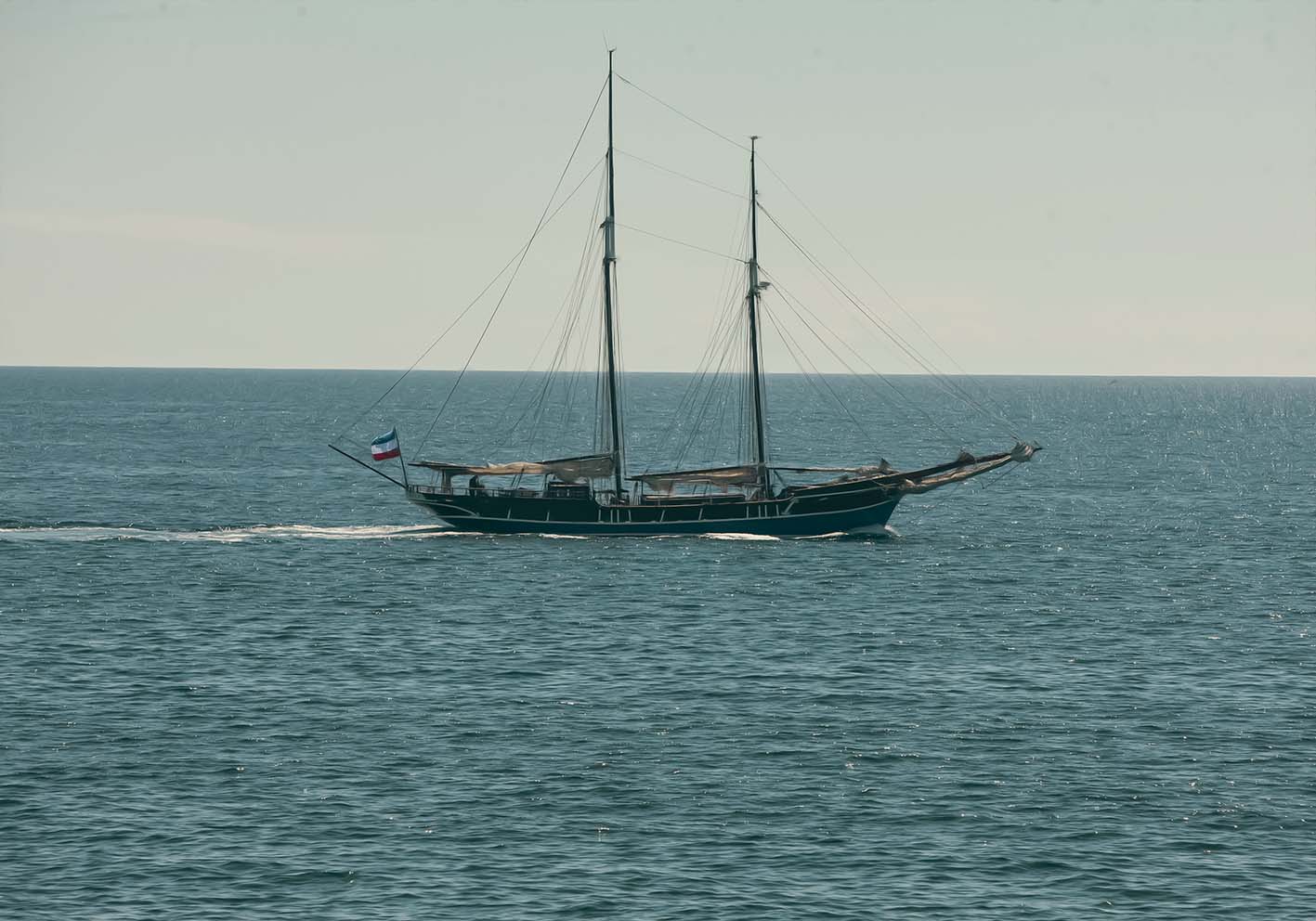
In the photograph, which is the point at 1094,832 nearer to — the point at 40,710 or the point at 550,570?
the point at 40,710

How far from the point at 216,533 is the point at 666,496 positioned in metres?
25.4

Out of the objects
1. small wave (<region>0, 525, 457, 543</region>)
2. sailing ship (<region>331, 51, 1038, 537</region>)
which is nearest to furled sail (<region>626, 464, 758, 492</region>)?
sailing ship (<region>331, 51, 1038, 537</region>)

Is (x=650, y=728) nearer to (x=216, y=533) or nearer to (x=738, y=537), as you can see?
(x=738, y=537)

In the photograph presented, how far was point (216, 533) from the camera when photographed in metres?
88.7

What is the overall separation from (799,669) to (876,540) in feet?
116

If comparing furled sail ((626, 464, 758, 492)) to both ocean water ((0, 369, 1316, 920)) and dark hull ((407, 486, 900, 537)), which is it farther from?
ocean water ((0, 369, 1316, 920))

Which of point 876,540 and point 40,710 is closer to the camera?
point 40,710

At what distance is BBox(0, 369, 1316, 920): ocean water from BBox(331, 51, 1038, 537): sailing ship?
5.06 feet

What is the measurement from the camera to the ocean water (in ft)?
112

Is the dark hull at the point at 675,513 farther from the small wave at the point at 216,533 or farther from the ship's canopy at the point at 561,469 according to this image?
the small wave at the point at 216,533

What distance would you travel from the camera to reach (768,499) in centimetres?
8538

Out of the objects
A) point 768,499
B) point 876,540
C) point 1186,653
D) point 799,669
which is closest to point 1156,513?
point 876,540

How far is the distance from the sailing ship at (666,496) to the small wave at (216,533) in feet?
13.7

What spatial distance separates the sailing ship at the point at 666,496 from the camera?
84625 millimetres
